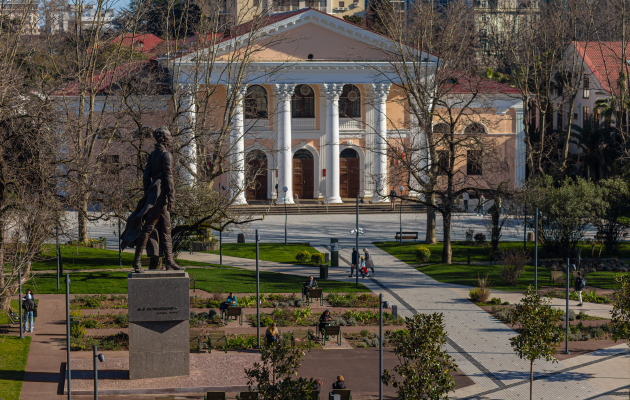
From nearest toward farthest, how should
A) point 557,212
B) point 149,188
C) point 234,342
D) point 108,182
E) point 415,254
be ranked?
1. point 149,188
2. point 234,342
3. point 108,182
4. point 557,212
5. point 415,254

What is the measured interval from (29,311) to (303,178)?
116 ft

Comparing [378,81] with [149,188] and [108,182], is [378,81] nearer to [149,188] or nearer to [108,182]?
[108,182]

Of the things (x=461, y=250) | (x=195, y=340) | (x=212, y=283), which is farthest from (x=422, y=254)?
(x=195, y=340)

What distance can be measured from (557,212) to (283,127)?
2390 cm

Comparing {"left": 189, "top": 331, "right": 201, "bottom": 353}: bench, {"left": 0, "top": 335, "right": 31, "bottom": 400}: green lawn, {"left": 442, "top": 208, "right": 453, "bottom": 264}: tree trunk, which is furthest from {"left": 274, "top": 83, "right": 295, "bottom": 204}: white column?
{"left": 0, "top": 335, "right": 31, "bottom": 400}: green lawn

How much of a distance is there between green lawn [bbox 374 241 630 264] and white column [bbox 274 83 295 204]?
46.9 feet

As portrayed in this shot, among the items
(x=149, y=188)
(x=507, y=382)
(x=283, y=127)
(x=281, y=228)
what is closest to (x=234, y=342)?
(x=149, y=188)

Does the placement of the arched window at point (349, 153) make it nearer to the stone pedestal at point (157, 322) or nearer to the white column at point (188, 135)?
the white column at point (188, 135)

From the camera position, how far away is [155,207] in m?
20.8

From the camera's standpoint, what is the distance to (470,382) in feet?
70.3

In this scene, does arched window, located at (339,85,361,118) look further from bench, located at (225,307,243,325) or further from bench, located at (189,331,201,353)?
bench, located at (189,331,201,353)

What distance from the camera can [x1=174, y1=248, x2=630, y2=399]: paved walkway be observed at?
20.8 meters

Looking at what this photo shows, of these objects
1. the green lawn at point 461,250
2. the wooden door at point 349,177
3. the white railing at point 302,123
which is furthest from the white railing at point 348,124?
the green lawn at point 461,250

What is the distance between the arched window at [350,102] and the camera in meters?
58.8
